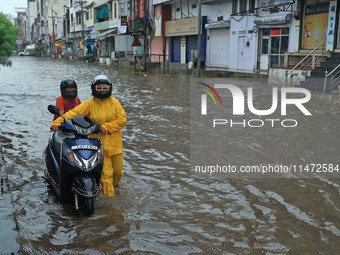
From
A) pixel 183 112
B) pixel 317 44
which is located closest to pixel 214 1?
pixel 317 44

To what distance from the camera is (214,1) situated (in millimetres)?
30375

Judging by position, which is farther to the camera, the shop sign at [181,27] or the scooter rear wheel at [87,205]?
the shop sign at [181,27]

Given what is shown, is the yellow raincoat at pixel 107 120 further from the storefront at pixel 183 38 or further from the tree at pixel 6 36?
the storefront at pixel 183 38

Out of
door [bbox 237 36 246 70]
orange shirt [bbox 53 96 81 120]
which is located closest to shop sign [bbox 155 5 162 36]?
door [bbox 237 36 246 70]

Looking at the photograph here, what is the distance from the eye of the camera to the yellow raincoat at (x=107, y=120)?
493 cm

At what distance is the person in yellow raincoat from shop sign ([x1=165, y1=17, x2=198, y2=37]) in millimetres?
28476

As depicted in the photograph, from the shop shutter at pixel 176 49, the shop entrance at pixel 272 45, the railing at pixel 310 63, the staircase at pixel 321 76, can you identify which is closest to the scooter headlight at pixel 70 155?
the staircase at pixel 321 76

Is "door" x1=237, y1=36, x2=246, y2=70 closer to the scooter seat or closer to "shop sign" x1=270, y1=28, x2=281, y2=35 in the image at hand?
"shop sign" x1=270, y1=28, x2=281, y2=35

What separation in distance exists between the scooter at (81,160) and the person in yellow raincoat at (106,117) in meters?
0.29

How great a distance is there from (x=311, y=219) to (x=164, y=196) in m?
1.82

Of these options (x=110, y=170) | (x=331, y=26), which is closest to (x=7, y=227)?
(x=110, y=170)

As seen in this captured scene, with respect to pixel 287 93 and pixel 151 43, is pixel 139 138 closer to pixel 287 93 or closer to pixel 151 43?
pixel 287 93

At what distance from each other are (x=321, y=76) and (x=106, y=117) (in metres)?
15.3

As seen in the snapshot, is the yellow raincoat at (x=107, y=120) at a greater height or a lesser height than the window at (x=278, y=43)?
lesser
